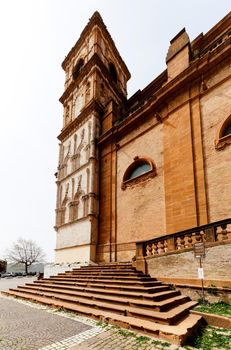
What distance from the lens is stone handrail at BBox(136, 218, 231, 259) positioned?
25.8 ft

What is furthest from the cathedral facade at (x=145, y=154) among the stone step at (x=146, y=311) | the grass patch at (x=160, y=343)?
the grass patch at (x=160, y=343)

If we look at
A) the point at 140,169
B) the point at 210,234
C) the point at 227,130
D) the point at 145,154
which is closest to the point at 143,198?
the point at 140,169

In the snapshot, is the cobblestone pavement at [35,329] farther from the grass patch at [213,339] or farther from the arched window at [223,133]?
the arched window at [223,133]

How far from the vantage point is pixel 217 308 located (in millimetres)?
6707

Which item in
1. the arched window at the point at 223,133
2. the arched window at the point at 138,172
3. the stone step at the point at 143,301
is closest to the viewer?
the stone step at the point at 143,301

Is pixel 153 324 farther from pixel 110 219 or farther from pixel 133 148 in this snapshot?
pixel 133 148

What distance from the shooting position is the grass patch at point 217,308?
618cm

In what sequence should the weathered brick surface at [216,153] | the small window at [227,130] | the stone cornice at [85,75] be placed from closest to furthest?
the weathered brick surface at [216,153], the small window at [227,130], the stone cornice at [85,75]

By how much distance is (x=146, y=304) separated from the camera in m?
6.51

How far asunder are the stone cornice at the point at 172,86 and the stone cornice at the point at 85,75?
7872 mm

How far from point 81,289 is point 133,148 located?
1017cm

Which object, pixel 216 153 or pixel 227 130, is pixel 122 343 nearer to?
pixel 216 153

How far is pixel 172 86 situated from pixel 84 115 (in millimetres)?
8924

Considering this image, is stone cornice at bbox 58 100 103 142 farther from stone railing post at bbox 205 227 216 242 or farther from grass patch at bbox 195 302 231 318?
grass patch at bbox 195 302 231 318
